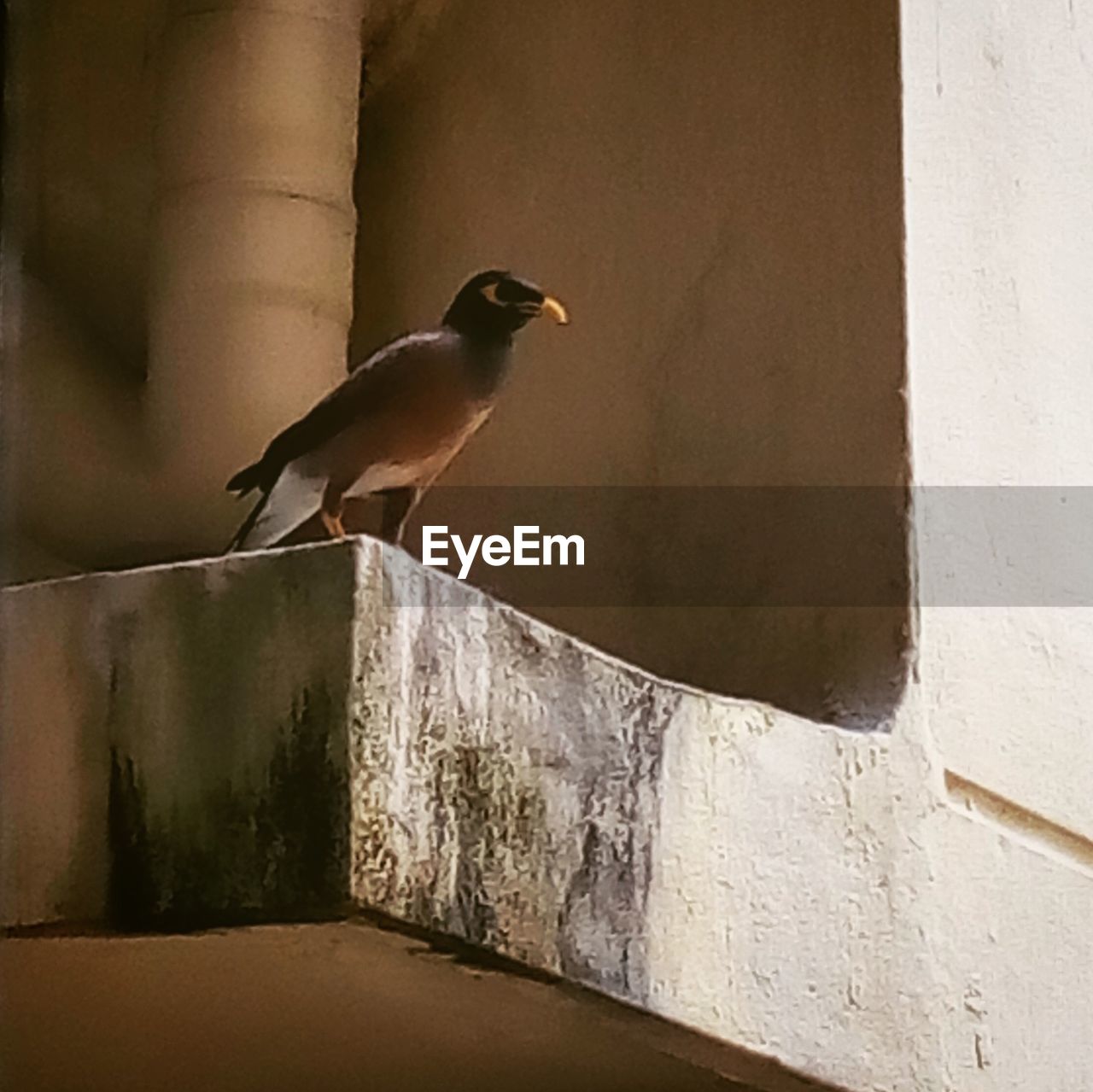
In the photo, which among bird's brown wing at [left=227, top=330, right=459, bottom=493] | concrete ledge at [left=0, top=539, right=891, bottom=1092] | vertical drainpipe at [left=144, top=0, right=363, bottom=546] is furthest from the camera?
vertical drainpipe at [left=144, top=0, right=363, bottom=546]

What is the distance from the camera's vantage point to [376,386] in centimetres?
98

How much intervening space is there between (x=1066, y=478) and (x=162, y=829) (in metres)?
0.66

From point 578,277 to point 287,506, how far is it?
13.2 inches

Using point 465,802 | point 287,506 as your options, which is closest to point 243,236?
point 287,506

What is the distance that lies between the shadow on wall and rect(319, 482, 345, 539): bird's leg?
9.7 inches

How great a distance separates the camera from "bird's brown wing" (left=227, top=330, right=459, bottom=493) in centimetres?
97

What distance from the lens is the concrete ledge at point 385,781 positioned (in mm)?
754

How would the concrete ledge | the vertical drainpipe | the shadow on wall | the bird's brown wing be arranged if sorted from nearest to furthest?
the concrete ledge, the bird's brown wing, the shadow on wall, the vertical drainpipe

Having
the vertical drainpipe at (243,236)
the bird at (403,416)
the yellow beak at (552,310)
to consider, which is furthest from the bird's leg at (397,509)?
the vertical drainpipe at (243,236)

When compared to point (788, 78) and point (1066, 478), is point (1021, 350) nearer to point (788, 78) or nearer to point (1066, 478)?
point (1066, 478)

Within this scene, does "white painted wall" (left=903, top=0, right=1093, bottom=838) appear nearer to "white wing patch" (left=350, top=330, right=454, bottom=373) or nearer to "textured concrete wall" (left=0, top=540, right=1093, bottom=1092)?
"textured concrete wall" (left=0, top=540, right=1093, bottom=1092)

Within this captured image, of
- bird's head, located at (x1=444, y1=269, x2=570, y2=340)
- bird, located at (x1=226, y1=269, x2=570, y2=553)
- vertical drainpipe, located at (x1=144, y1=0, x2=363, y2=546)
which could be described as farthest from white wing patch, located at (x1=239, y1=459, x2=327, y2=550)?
vertical drainpipe, located at (x1=144, y1=0, x2=363, y2=546)

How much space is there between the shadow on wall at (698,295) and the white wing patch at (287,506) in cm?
21

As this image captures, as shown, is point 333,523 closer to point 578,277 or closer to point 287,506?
point 287,506
